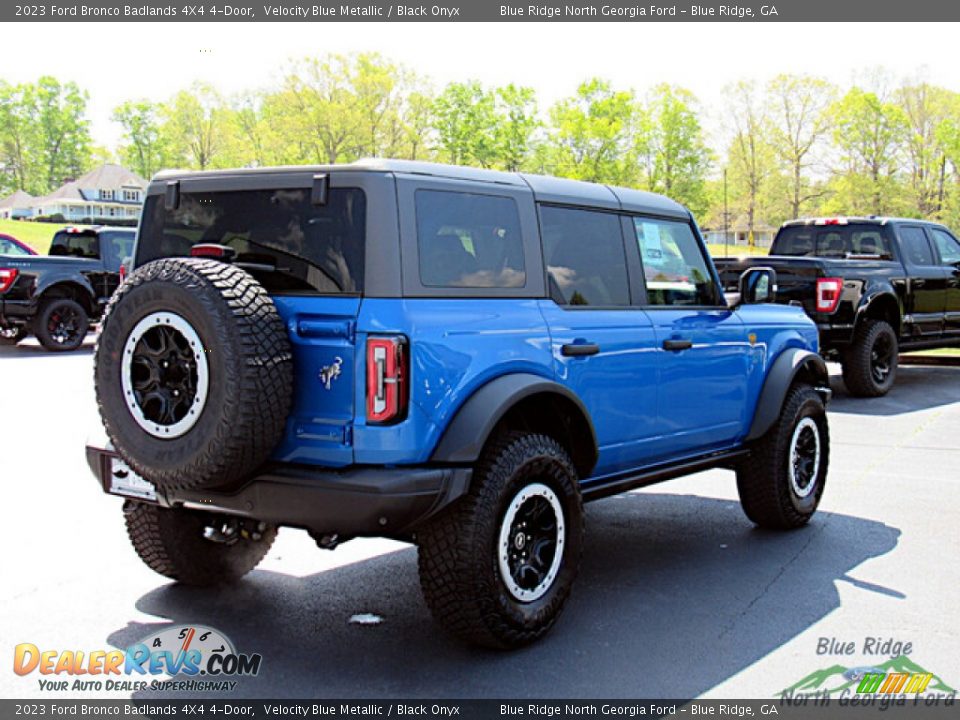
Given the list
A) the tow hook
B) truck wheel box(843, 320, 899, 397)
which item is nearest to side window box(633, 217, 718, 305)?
the tow hook

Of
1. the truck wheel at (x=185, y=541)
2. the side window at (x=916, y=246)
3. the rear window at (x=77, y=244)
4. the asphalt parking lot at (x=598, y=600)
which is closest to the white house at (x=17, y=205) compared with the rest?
the rear window at (x=77, y=244)

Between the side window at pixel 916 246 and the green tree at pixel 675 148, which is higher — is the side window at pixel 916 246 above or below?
below

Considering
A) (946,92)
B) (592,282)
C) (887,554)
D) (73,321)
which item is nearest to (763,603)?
(887,554)

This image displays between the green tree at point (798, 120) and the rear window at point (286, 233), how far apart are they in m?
59.3

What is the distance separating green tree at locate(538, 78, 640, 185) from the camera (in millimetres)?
58562

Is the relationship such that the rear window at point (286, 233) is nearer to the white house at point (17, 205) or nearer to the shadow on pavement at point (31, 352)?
the shadow on pavement at point (31, 352)

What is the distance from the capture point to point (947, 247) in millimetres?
14336

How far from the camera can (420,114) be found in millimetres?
63531

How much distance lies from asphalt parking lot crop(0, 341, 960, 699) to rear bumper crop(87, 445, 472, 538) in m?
0.62

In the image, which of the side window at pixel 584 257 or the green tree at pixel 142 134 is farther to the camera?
the green tree at pixel 142 134

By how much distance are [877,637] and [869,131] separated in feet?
183

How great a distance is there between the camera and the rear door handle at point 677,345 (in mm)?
5402

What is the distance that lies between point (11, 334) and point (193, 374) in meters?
17.3

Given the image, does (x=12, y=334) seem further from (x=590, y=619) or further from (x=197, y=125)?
(x=197, y=125)
